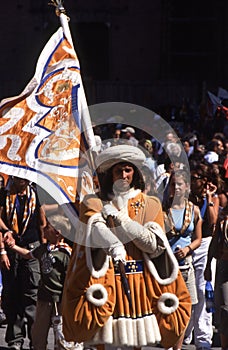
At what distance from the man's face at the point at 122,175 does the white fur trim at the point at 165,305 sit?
758 millimetres

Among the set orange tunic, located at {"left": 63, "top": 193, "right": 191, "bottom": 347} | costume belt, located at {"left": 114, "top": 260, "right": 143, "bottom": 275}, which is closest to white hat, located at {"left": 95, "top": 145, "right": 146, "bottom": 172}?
orange tunic, located at {"left": 63, "top": 193, "right": 191, "bottom": 347}

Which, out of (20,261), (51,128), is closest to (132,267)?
(20,261)

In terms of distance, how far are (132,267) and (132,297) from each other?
0.64ft

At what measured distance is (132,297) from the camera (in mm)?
7176

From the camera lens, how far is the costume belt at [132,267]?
7176mm

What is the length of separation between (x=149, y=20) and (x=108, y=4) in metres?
1.19

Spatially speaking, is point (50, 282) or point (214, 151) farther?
point (214, 151)

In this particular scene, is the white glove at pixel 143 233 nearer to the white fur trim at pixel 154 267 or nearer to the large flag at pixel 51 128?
the white fur trim at pixel 154 267

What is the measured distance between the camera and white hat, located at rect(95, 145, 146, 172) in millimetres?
7219

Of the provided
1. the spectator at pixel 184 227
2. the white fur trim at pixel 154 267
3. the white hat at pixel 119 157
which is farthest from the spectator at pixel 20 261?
the white fur trim at pixel 154 267

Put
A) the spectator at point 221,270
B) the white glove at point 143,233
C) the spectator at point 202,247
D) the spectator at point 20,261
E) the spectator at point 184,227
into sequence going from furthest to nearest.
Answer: the spectator at point 202,247 < the spectator at point 20,261 < the spectator at point 184,227 < the spectator at point 221,270 < the white glove at point 143,233

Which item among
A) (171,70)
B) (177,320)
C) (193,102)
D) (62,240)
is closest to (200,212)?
(62,240)

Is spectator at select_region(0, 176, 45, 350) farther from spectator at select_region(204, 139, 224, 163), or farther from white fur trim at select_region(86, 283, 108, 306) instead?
spectator at select_region(204, 139, 224, 163)

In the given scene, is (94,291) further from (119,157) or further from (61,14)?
(61,14)
